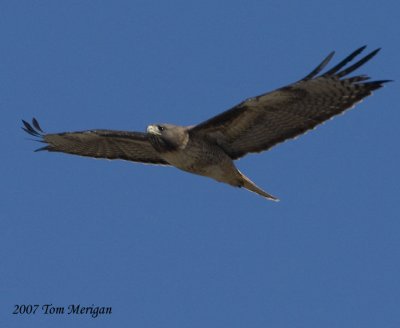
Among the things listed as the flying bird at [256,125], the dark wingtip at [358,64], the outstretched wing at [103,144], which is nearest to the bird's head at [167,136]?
the flying bird at [256,125]

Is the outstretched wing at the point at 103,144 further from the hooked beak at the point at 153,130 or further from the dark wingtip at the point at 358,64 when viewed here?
the dark wingtip at the point at 358,64

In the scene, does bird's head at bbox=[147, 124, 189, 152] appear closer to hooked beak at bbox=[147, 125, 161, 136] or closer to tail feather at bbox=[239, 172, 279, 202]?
hooked beak at bbox=[147, 125, 161, 136]

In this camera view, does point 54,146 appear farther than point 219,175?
Yes

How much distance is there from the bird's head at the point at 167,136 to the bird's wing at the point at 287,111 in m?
0.18

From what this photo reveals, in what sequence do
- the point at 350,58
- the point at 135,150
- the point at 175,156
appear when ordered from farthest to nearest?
the point at 135,150 → the point at 175,156 → the point at 350,58

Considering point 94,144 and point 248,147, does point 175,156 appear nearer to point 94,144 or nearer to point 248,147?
point 248,147

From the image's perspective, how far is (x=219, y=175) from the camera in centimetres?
1297

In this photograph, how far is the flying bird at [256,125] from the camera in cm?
1237

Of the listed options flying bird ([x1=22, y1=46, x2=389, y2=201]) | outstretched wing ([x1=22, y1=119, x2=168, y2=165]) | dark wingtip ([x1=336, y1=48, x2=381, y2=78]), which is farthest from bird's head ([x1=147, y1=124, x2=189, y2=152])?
dark wingtip ([x1=336, y1=48, x2=381, y2=78])

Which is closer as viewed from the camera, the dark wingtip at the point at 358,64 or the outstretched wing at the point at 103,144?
the dark wingtip at the point at 358,64

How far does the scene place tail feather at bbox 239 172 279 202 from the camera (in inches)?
515

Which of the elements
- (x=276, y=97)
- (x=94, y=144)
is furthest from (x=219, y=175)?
(x=94, y=144)

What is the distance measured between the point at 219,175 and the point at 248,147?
56 centimetres

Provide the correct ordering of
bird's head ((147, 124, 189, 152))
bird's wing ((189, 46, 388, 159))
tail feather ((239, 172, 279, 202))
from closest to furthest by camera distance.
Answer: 1. bird's wing ((189, 46, 388, 159))
2. bird's head ((147, 124, 189, 152))
3. tail feather ((239, 172, 279, 202))
